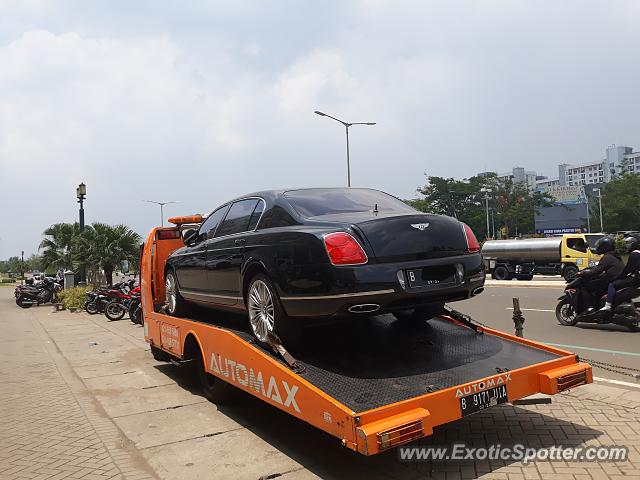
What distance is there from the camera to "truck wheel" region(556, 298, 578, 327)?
10148mm

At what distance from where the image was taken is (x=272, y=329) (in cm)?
442

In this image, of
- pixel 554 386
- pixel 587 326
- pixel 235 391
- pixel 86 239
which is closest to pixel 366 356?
pixel 554 386

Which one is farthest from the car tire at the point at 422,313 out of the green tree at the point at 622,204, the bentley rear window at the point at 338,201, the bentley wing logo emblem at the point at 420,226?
the green tree at the point at 622,204

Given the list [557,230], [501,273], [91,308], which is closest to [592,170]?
[557,230]

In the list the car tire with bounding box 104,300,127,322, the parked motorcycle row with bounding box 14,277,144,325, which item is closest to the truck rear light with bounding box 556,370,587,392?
the parked motorcycle row with bounding box 14,277,144,325

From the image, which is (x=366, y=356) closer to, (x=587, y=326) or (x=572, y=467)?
(x=572, y=467)

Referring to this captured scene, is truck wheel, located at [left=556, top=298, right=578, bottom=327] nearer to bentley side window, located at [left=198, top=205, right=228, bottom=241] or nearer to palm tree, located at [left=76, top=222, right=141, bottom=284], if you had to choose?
bentley side window, located at [left=198, top=205, right=228, bottom=241]

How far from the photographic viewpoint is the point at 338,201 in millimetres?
4938

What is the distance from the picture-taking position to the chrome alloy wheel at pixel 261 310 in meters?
4.49

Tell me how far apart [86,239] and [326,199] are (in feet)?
66.5

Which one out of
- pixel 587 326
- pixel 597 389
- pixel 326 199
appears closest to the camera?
pixel 326 199

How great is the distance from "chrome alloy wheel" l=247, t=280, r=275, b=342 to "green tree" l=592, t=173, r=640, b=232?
2414 inches

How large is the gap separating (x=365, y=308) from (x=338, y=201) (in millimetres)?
1393

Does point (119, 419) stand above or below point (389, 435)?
below
